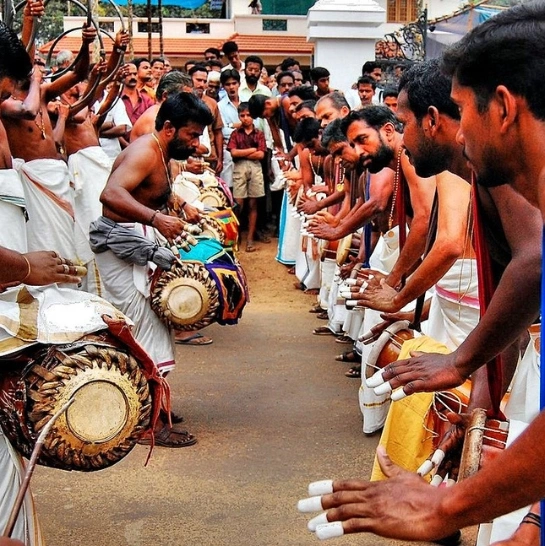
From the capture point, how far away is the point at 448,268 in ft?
13.6

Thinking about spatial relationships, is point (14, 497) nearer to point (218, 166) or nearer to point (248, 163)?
point (218, 166)

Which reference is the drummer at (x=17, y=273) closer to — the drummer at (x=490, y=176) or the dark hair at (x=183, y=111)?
the drummer at (x=490, y=176)

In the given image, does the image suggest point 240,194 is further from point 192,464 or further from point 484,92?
point 484,92

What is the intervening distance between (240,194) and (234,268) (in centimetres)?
665

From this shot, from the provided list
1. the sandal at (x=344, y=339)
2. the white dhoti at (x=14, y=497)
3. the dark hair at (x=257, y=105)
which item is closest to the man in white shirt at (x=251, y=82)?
the dark hair at (x=257, y=105)

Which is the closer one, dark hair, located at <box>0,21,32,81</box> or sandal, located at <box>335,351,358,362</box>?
dark hair, located at <box>0,21,32,81</box>

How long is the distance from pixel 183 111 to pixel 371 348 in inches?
72.3

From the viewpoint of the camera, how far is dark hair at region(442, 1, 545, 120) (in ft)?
6.15

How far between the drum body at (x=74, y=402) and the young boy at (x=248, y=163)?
9.01 m

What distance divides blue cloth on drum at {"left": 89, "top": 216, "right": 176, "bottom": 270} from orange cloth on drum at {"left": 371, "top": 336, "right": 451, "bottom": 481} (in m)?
1.95

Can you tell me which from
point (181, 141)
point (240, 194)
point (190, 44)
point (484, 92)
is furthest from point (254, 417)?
point (190, 44)

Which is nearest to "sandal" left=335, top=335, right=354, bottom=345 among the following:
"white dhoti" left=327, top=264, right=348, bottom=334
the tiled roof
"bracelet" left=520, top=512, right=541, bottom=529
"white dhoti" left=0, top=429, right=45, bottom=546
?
"white dhoti" left=327, top=264, right=348, bottom=334

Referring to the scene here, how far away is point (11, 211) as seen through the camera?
4086 millimetres

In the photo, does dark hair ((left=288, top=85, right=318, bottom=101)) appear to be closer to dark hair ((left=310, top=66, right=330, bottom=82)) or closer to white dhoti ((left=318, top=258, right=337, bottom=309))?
dark hair ((left=310, top=66, right=330, bottom=82))
